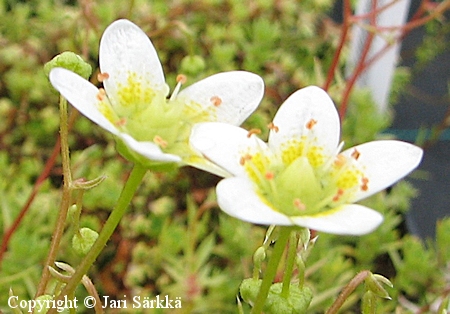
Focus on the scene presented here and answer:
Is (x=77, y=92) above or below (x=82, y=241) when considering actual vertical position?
above

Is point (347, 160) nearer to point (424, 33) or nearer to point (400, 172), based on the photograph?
point (400, 172)

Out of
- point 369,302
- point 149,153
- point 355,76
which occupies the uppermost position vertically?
point 149,153

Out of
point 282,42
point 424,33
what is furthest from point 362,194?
point 424,33

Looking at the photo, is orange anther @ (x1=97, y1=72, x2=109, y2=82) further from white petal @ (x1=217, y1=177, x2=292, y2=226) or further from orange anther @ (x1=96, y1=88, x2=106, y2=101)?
white petal @ (x1=217, y1=177, x2=292, y2=226)

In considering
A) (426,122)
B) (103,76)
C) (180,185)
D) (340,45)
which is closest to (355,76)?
(340,45)

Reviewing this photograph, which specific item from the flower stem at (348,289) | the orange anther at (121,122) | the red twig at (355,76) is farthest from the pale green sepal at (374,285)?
the red twig at (355,76)

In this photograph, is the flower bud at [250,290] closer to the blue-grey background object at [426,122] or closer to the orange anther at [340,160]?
the orange anther at [340,160]

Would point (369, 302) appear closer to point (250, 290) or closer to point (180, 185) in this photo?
point (250, 290)
